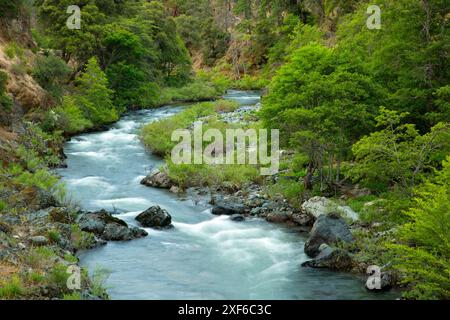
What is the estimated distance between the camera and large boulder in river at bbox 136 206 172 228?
18.0 meters

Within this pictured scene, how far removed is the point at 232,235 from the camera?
17484 millimetres

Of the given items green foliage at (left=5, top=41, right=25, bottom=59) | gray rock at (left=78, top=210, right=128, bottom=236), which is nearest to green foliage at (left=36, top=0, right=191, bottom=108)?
green foliage at (left=5, top=41, right=25, bottom=59)

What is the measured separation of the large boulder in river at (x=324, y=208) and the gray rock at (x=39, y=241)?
8.86 meters

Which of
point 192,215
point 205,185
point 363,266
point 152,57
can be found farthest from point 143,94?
point 363,266

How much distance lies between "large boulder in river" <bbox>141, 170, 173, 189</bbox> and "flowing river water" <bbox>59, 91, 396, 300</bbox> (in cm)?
44

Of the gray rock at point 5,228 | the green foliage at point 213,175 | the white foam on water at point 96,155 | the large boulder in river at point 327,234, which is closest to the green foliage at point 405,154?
the large boulder in river at point 327,234

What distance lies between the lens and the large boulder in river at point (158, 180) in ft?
75.2

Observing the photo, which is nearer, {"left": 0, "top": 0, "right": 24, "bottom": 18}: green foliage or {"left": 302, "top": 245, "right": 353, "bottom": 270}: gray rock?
{"left": 302, "top": 245, "right": 353, "bottom": 270}: gray rock

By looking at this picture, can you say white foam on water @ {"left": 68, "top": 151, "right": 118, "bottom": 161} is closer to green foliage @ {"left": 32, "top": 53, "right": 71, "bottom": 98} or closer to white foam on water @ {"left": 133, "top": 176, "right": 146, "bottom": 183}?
white foam on water @ {"left": 133, "top": 176, "right": 146, "bottom": 183}

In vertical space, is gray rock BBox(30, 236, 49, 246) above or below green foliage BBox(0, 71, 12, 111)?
below

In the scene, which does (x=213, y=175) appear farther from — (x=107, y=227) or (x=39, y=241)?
(x=39, y=241)

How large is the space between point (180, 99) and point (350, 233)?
127 feet

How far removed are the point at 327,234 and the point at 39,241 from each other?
8459mm

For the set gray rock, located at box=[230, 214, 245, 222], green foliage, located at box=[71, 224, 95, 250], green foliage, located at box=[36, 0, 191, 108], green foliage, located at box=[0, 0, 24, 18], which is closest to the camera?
green foliage, located at box=[71, 224, 95, 250]
